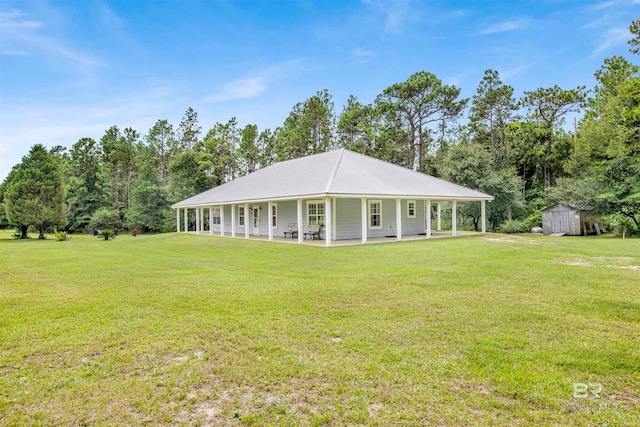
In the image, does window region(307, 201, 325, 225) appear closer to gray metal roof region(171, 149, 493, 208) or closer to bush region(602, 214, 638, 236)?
gray metal roof region(171, 149, 493, 208)

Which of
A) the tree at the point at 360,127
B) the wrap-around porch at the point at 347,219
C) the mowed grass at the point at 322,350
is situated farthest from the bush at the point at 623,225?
the tree at the point at 360,127

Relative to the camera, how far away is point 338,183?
16656mm

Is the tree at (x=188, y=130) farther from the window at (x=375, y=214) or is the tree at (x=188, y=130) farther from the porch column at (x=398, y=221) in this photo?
the porch column at (x=398, y=221)

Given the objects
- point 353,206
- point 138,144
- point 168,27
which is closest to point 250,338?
point 353,206

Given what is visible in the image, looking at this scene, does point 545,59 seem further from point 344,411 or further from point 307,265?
point 344,411

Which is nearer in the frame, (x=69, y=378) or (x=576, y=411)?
(x=576, y=411)

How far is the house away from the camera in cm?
1689

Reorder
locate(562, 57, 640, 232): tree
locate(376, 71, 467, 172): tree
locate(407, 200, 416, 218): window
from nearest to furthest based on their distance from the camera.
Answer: locate(562, 57, 640, 232): tree < locate(407, 200, 416, 218): window < locate(376, 71, 467, 172): tree

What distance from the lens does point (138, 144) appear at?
49188 mm

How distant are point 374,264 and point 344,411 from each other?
25.2ft

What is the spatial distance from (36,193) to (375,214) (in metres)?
22.0

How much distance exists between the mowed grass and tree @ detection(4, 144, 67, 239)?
20071 mm

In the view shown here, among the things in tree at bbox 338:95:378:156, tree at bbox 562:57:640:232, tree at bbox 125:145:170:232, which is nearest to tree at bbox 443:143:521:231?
tree at bbox 562:57:640:232

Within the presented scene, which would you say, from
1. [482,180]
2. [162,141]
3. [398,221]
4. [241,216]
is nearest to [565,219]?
[482,180]
